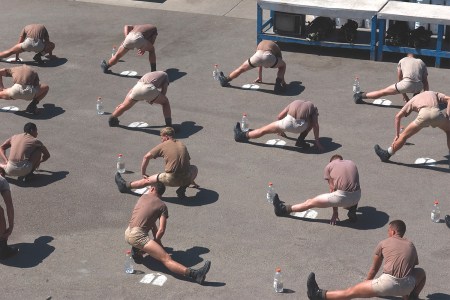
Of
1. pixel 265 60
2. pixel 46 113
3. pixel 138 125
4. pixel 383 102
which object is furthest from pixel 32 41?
pixel 383 102

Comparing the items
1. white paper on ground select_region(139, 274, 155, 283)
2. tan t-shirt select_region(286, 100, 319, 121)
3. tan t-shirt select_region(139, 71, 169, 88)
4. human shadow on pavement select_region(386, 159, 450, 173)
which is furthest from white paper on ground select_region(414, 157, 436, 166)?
white paper on ground select_region(139, 274, 155, 283)

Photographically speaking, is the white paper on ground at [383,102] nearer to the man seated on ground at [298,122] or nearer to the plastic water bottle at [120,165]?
the man seated on ground at [298,122]

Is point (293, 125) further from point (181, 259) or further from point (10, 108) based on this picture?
point (10, 108)

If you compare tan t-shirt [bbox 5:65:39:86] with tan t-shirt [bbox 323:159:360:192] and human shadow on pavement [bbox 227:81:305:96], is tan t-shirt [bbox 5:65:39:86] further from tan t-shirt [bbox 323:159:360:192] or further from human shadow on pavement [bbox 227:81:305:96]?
tan t-shirt [bbox 323:159:360:192]

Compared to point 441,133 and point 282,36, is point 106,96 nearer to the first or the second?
point 282,36

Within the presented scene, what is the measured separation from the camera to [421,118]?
18.3 m

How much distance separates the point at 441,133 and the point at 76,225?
8105 mm

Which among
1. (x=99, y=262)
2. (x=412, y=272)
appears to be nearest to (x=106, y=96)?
(x=99, y=262)

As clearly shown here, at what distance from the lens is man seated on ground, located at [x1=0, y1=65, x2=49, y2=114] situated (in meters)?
21.0

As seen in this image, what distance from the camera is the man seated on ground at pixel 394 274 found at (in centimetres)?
1370

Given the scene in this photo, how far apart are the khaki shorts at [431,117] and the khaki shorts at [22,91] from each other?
8.37 m

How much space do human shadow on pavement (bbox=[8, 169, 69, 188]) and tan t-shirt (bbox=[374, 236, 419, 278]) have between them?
23.7 feet

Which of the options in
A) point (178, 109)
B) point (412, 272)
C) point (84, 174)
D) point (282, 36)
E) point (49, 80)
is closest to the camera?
point (412, 272)

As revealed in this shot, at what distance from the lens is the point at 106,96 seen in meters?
22.4
